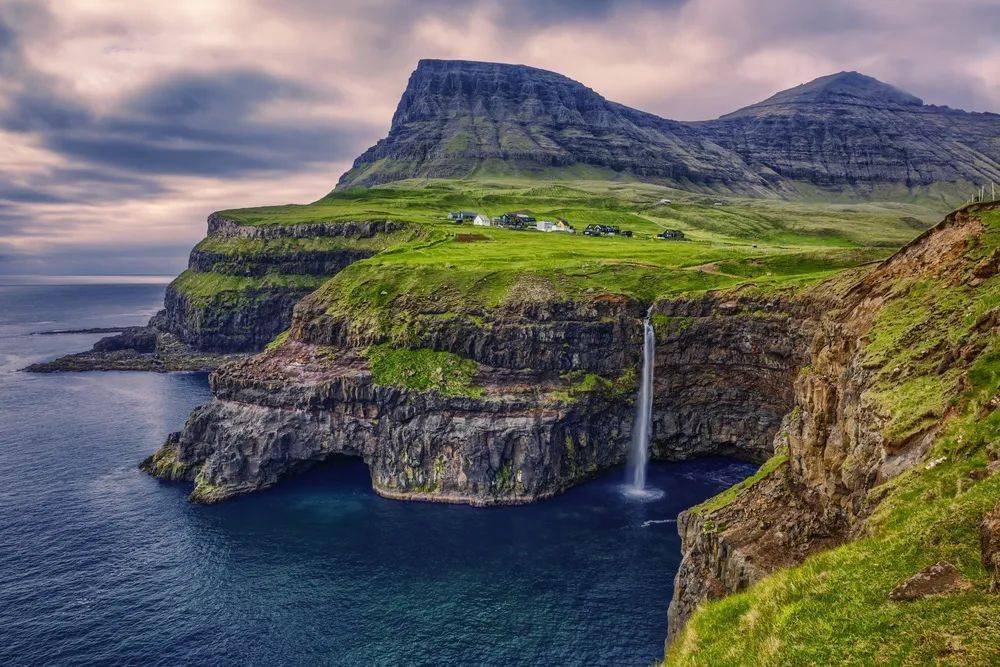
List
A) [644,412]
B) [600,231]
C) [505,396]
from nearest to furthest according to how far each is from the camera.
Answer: [505,396], [644,412], [600,231]

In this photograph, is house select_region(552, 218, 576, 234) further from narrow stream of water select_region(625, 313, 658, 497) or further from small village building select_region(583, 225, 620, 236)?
narrow stream of water select_region(625, 313, 658, 497)

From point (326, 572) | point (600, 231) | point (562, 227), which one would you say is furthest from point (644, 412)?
point (562, 227)

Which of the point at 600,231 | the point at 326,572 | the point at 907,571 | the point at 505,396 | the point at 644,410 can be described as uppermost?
the point at 600,231

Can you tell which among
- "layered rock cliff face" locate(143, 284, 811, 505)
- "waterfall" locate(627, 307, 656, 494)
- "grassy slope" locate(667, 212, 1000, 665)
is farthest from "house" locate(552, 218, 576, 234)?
"grassy slope" locate(667, 212, 1000, 665)

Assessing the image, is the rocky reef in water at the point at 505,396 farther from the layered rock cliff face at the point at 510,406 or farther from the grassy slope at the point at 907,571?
the grassy slope at the point at 907,571

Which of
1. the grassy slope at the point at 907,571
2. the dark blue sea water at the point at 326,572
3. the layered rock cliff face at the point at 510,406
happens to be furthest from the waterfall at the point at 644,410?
the grassy slope at the point at 907,571

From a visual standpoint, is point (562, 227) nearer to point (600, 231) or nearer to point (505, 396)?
point (600, 231)
